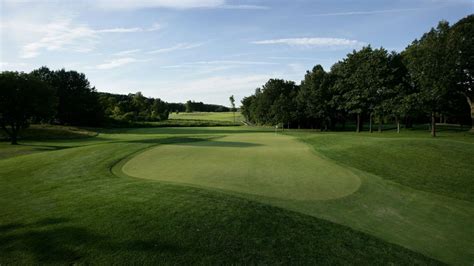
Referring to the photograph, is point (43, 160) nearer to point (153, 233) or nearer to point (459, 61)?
point (153, 233)

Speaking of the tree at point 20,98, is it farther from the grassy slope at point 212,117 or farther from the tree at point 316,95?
the grassy slope at point 212,117

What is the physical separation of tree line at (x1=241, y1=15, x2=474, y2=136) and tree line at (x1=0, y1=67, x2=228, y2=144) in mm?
40257

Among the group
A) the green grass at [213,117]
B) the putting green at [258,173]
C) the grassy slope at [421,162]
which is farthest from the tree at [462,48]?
the green grass at [213,117]

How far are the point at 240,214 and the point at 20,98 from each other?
112 ft

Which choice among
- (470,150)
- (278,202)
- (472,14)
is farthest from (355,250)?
(472,14)

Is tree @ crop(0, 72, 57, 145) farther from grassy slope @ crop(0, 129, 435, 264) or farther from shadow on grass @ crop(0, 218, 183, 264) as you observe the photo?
shadow on grass @ crop(0, 218, 183, 264)

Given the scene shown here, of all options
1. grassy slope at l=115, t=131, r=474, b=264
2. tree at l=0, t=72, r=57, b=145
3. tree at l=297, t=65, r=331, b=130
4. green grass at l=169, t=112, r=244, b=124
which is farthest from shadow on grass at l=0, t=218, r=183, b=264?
green grass at l=169, t=112, r=244, b=124

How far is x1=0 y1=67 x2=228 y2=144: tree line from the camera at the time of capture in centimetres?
2994

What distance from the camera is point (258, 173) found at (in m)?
11.9

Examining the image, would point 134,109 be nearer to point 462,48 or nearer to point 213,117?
point 213,117

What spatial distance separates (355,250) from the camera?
5.53m

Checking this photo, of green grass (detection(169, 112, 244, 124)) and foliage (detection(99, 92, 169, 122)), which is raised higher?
→ foliage (detection(99, 92, 169, 122))

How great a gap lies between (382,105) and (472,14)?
1441cm

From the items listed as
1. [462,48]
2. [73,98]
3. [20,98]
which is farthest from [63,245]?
[73,98]
